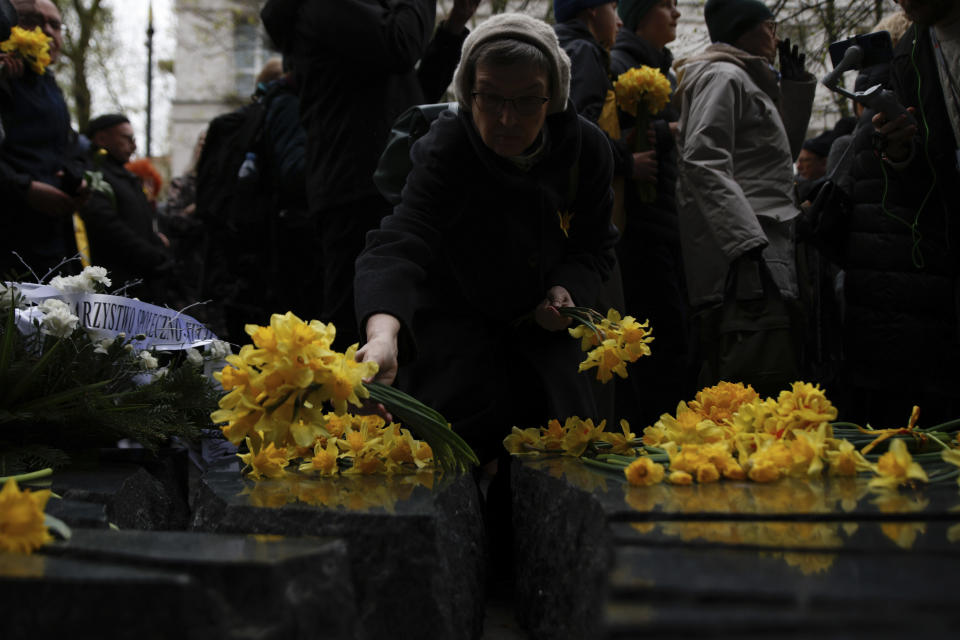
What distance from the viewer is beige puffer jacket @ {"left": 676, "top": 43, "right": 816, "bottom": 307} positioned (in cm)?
430

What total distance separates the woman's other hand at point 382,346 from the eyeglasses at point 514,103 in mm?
742

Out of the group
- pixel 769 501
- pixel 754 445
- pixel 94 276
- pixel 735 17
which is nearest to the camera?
pixel 769 501

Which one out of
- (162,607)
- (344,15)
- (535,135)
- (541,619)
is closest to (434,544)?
(541,619)

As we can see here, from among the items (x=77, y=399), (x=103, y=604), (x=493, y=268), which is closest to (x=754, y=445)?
(x=493, y=268)

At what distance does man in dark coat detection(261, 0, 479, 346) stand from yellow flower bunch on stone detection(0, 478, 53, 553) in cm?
266

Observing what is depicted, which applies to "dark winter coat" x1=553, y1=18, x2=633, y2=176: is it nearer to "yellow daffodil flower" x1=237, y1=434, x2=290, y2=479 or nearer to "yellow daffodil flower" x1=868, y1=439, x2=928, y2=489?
"yellow daffodil flower" x1=237, y1=434, x2=290, y2=479

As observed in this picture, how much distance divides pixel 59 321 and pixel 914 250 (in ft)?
10.5

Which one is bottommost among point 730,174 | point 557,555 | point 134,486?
point 134,486

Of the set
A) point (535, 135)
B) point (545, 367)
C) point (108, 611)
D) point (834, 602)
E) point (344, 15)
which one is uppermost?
point (344, 15)

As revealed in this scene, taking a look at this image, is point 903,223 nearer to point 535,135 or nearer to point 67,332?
point 535,135

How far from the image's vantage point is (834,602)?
1.28 m

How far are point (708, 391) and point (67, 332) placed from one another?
1.96 m

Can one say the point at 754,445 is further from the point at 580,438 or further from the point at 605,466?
the point at 580,438

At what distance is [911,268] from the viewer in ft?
13.2
